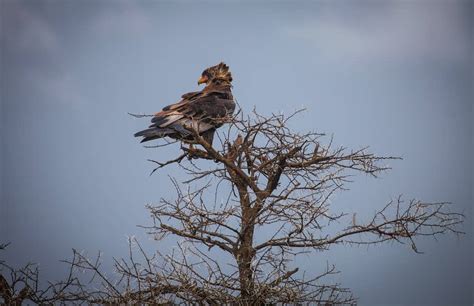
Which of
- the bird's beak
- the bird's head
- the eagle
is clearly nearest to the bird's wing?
the eagle

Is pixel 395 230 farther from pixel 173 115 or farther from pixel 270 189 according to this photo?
pixel 173 115

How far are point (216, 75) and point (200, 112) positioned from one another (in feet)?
5.21

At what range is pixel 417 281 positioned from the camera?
384 feet

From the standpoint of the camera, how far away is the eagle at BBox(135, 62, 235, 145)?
6.58 metres

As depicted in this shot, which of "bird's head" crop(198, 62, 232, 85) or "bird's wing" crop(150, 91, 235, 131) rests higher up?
"bird's head" crop(198, 62, 232, 85)

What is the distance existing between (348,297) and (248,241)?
44.9 inches

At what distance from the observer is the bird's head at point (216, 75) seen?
8.57 m

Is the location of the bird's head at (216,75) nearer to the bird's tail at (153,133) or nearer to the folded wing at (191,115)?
the folded wing at (191,115)

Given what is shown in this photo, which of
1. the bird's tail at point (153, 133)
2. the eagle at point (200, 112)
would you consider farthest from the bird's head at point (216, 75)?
the bird's tail at point (153, 133)

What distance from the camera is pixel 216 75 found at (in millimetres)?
8594

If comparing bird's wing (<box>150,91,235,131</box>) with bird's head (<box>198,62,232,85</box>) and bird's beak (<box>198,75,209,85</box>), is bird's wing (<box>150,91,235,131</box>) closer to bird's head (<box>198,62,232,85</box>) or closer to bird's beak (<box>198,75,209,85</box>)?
bird's head (<box>198,62,232,85</box>)

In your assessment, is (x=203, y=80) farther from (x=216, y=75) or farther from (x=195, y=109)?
(x=195, y=109)

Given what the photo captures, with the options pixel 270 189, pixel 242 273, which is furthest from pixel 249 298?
pixel 270 189

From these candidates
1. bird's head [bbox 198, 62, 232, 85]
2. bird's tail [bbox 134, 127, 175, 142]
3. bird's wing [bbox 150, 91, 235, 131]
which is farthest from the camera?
bird's head [bbox 198, 62, 232, 85]
